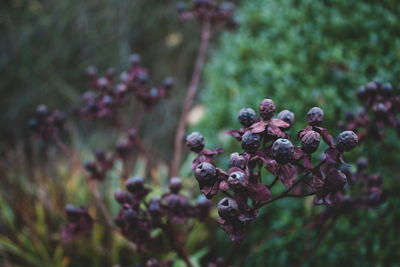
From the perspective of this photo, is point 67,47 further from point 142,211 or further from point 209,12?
point 142,211

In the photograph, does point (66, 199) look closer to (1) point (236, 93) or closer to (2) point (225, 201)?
(1) point (236, 93)

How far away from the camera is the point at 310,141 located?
2.26ft

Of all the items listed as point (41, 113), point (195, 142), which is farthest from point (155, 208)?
point (41, 113)

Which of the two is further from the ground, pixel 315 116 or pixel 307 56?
pixel 307 56

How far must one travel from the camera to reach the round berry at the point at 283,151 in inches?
26.0

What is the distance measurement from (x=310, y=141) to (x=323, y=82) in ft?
3.45

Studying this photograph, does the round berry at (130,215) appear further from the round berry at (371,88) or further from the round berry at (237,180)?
the round berry at (371,88)

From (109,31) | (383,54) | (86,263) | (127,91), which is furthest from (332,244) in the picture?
(109,31)

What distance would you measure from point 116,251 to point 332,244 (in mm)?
1044

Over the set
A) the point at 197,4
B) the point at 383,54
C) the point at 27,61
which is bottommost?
the point at 383,54

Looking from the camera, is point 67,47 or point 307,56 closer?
point 307,56

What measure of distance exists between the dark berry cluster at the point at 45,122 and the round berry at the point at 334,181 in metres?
1.06

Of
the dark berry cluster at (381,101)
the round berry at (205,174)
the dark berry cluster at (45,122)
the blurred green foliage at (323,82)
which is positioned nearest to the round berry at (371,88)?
the dark berry cluster at (381,101)

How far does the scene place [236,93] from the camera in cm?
200
